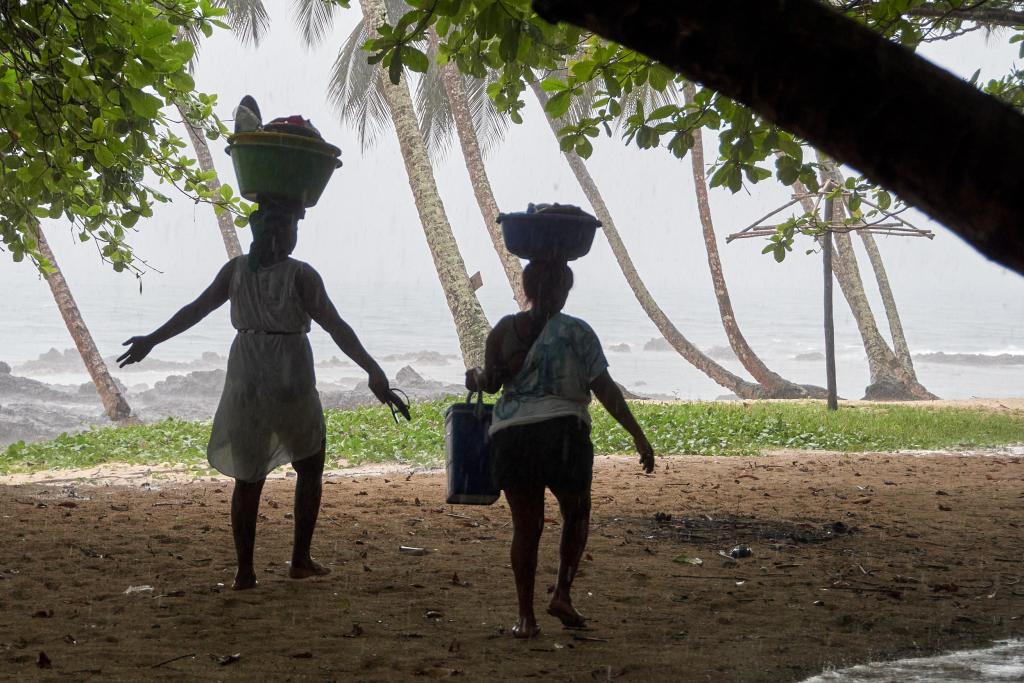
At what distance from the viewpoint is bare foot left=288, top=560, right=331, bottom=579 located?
15.9 feet

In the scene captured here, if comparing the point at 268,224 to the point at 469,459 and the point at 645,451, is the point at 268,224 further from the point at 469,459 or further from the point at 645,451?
the point at 645,451

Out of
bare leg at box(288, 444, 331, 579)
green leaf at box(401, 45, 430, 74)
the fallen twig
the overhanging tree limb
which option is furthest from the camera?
bare leg at box(288, 444, 331, 579)

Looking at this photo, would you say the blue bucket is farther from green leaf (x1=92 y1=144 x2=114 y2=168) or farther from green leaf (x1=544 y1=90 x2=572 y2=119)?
green leaf (x1=92 y1=144 x2=114 y2=168)

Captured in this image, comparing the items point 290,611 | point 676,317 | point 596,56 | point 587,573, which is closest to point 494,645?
point 290,611

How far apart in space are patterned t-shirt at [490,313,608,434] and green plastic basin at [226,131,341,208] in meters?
1.38

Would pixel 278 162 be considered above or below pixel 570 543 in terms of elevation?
above

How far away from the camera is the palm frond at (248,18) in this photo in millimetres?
24183

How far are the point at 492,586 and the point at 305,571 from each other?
3.01 feet

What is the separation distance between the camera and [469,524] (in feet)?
21.5

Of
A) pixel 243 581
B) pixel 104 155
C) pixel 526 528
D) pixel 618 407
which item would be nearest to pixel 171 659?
pixel 243 581

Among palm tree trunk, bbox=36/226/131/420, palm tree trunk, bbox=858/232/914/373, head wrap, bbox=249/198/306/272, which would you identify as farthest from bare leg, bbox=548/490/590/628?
palm tree trunk, bbox=858/232/914/373

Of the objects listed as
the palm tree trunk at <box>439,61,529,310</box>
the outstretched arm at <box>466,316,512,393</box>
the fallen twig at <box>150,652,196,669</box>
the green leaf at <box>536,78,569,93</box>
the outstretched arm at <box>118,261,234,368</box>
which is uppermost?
the palm tree trunk at <box>439,61,529,310</box>

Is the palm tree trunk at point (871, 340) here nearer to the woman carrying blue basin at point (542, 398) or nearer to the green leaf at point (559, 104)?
the green leaf at point (559, 104)

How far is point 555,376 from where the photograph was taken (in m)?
3.80
